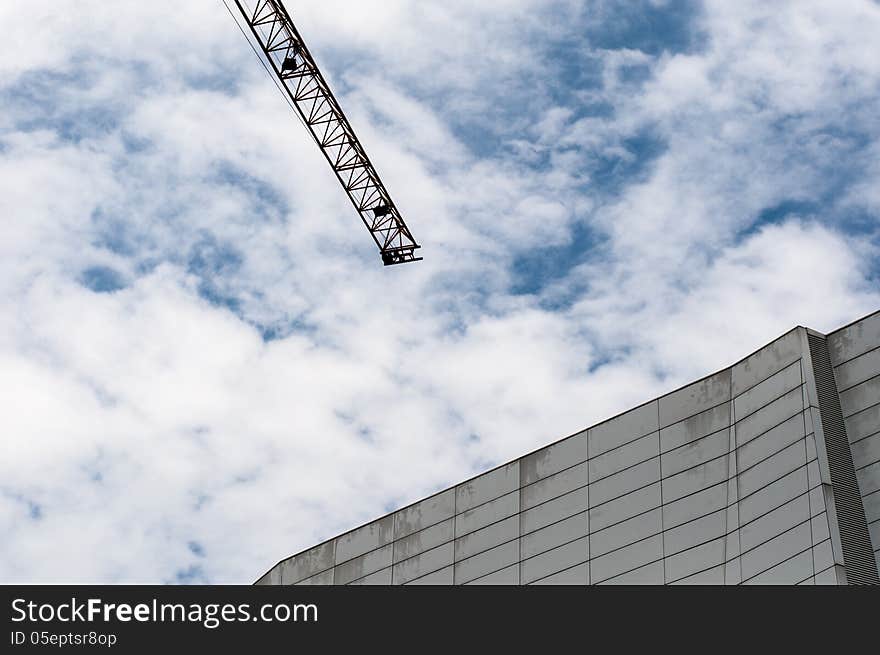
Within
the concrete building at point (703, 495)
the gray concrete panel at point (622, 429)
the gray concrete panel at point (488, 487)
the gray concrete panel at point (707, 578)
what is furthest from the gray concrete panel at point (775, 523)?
the gray concrete panel at point (488, 487)

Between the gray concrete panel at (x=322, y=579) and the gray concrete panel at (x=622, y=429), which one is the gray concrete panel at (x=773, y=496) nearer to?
the gray concrete panel at (x=622, y=429)

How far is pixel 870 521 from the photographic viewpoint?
44.3 m

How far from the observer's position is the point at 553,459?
181 feet

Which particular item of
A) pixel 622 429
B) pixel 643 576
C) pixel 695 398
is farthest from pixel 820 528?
pixel 622 429

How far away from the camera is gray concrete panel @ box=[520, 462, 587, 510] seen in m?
53.8

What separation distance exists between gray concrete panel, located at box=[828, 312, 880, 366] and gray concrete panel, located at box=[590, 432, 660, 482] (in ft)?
24.7

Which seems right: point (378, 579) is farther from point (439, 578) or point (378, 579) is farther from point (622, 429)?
point (622, 429)

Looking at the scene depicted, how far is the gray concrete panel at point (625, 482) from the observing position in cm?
5153

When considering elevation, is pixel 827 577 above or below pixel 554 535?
below

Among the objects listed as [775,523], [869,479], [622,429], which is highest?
[622,429]

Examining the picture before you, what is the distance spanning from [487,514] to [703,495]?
10660 mm
